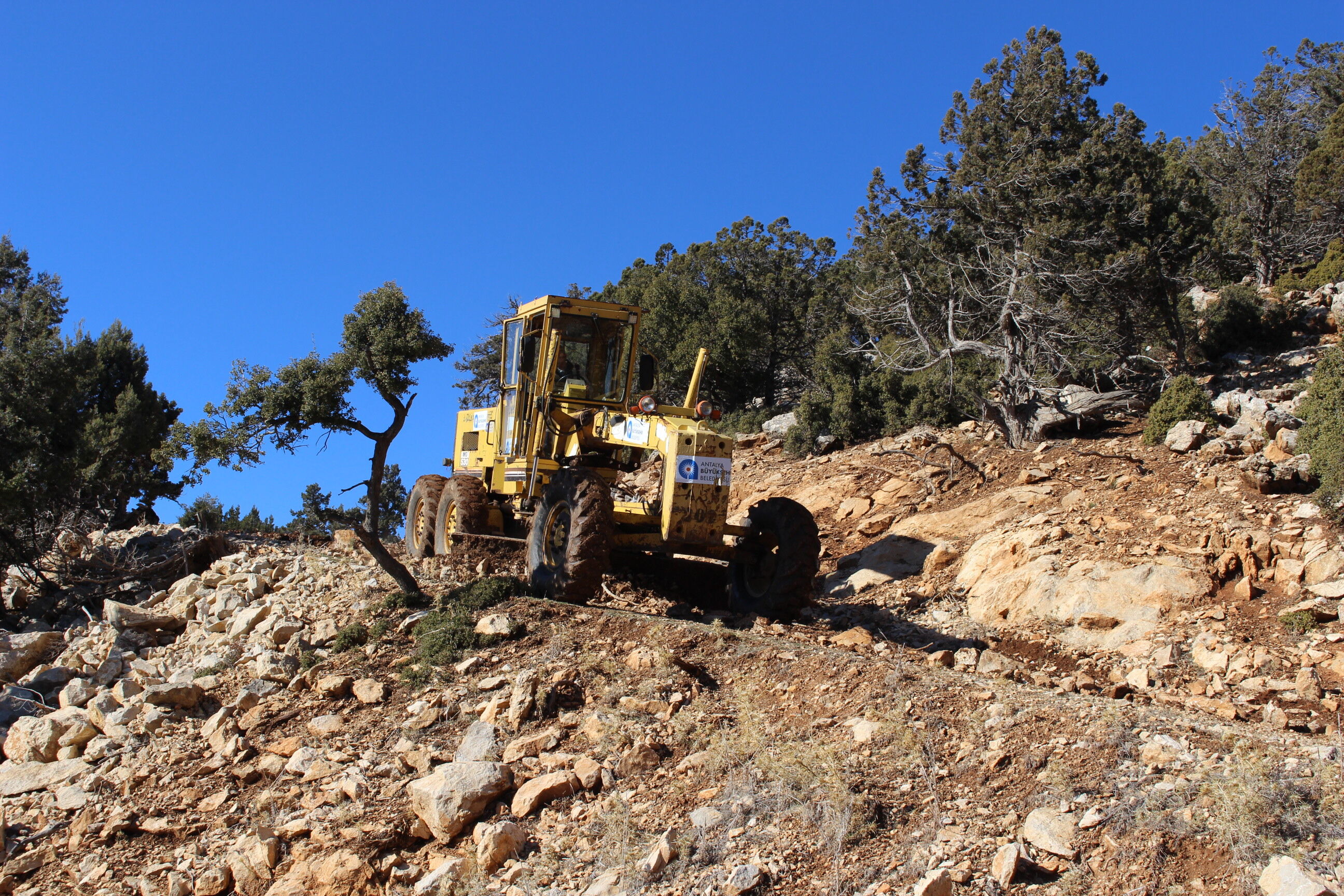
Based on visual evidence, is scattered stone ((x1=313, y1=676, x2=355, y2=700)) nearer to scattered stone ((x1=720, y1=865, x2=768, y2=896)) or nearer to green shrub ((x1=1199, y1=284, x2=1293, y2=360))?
scattered stone ((x1=720, y1=865, x2=768, y2=896))

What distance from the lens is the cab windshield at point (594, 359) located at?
11.7 meters

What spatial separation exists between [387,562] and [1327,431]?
11299 millimetres

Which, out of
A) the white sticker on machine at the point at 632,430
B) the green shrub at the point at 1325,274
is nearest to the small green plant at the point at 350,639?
the white sticker on machine at the point at 632,430

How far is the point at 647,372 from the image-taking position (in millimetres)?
11883

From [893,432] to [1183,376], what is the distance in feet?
19.9

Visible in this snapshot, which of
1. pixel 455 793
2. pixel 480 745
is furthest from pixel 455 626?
pixel 455 793

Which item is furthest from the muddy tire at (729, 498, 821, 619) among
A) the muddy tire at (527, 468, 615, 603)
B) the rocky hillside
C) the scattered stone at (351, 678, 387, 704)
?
the scattered stone at (351, 678, 387, 704)

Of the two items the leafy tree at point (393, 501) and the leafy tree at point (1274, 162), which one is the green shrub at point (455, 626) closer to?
the leafy tree at point (393, 501)

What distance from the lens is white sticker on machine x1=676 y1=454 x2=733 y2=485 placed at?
32.0 feet

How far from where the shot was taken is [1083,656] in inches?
414

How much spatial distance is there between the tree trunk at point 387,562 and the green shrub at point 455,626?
1.56 ft

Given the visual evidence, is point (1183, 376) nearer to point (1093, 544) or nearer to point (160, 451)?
point (1093, 544)

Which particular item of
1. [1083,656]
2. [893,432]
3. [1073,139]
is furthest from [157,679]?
[1073,139]

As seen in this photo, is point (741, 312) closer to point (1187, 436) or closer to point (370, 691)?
point (1187, 436)
